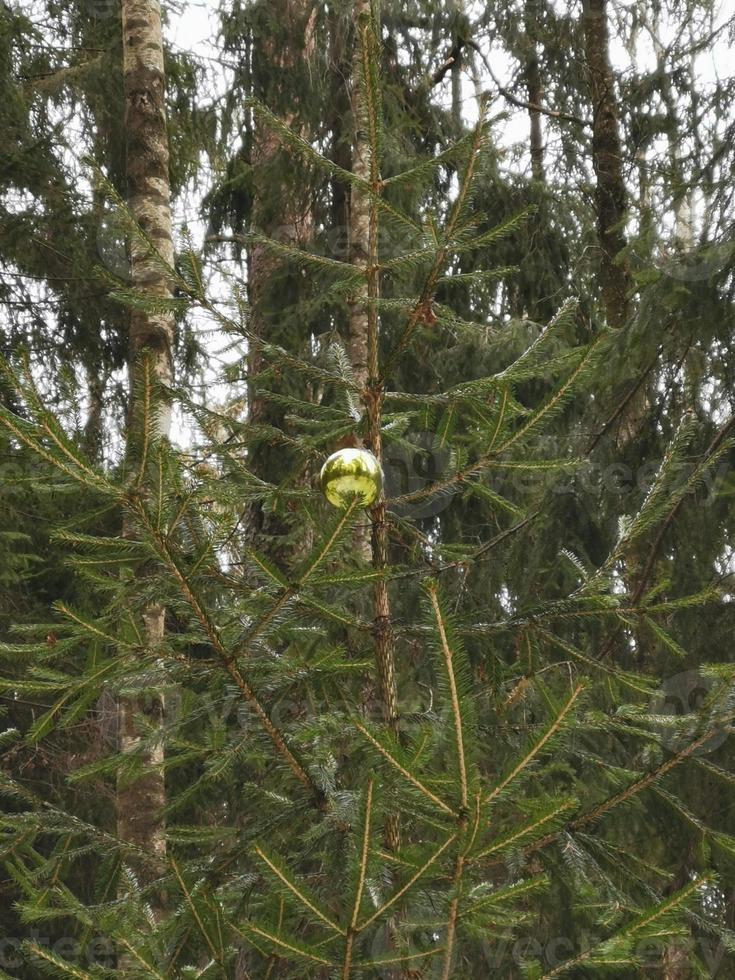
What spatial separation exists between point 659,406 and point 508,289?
3214 mm

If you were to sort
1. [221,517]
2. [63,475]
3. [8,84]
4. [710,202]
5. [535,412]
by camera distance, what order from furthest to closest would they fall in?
[8,84] < [710,202] < [221,517] < [535,412] < [63,475]

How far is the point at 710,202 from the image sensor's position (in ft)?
12.2

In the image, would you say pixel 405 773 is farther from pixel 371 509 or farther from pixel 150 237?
pixel 150 237

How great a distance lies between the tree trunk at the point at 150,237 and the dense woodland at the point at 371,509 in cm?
2

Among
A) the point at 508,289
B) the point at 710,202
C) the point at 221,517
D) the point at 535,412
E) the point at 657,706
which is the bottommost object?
the point at 657,706

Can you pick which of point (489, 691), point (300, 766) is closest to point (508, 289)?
point (489, 691)

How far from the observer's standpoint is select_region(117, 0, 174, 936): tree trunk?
4.27 metres

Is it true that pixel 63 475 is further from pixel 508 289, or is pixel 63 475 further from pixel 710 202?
pixel 508 289

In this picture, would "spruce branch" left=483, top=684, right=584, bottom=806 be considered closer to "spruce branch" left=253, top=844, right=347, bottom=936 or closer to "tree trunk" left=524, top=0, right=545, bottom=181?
"spruce branch" left=253, top=844, right=347, bottom=936

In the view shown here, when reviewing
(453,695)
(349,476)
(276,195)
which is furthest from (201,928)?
(276,195)

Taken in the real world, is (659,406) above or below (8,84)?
below

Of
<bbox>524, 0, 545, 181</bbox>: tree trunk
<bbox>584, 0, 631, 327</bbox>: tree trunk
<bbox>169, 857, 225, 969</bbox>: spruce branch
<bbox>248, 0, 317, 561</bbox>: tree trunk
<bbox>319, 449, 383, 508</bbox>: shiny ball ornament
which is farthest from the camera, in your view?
<bbox>524, 0, 545, 181</bbox>: tree trunk

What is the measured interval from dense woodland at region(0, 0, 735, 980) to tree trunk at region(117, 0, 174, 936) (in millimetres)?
22

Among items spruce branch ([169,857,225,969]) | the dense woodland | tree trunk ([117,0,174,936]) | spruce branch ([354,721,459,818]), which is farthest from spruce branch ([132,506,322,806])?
tree trunk ([117,0,174,936])
